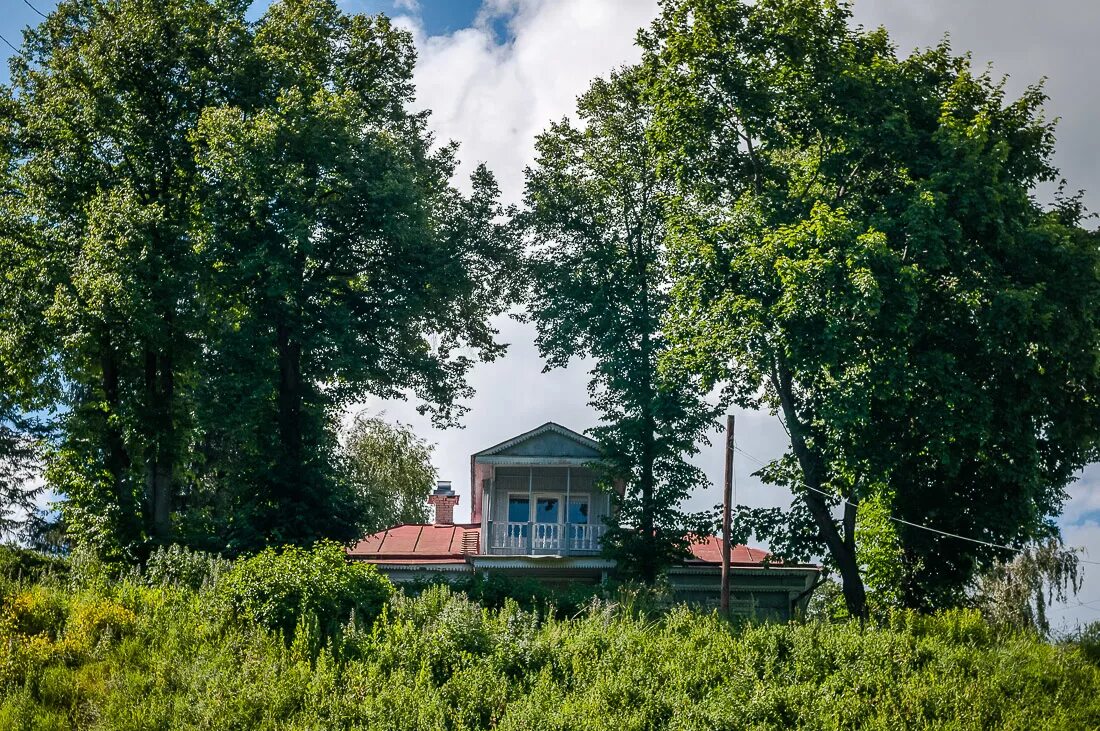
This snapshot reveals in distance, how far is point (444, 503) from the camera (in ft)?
136

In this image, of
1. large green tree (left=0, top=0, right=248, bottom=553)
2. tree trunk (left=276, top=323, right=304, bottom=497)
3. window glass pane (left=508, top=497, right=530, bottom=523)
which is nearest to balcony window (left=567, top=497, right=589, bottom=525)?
window glass pane (left=508, top=497, right=530, bottom=523)

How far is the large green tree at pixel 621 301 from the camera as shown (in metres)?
34.8

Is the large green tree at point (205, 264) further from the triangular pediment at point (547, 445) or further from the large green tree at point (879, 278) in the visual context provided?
the large green tree at point (879, 278)

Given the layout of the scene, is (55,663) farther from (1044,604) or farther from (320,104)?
(1044,604)

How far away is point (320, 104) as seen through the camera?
33.4 meters

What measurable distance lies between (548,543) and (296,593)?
1367 cm

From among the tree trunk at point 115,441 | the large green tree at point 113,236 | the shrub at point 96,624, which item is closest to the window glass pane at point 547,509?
the large green tree at point 113,236

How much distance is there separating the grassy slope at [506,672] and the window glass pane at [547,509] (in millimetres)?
13005

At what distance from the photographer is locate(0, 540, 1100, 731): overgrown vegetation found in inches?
830

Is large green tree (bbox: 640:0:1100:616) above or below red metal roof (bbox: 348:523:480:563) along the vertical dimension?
above

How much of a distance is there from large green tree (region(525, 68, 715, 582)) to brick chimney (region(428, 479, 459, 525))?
691 centimetres

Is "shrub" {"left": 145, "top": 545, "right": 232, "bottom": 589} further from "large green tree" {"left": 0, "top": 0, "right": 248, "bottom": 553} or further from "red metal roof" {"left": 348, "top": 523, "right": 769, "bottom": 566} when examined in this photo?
"red metal roof" {"left": 348, "top": 523, "right": 769, "bottom": 566}

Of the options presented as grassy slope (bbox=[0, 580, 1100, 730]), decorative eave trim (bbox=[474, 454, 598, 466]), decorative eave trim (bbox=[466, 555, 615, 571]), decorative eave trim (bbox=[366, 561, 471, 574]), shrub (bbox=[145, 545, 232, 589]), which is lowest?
grassy slope (bbox=[0, 580, 1100, 730])

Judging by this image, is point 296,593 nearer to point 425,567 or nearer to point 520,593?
point 520,593
